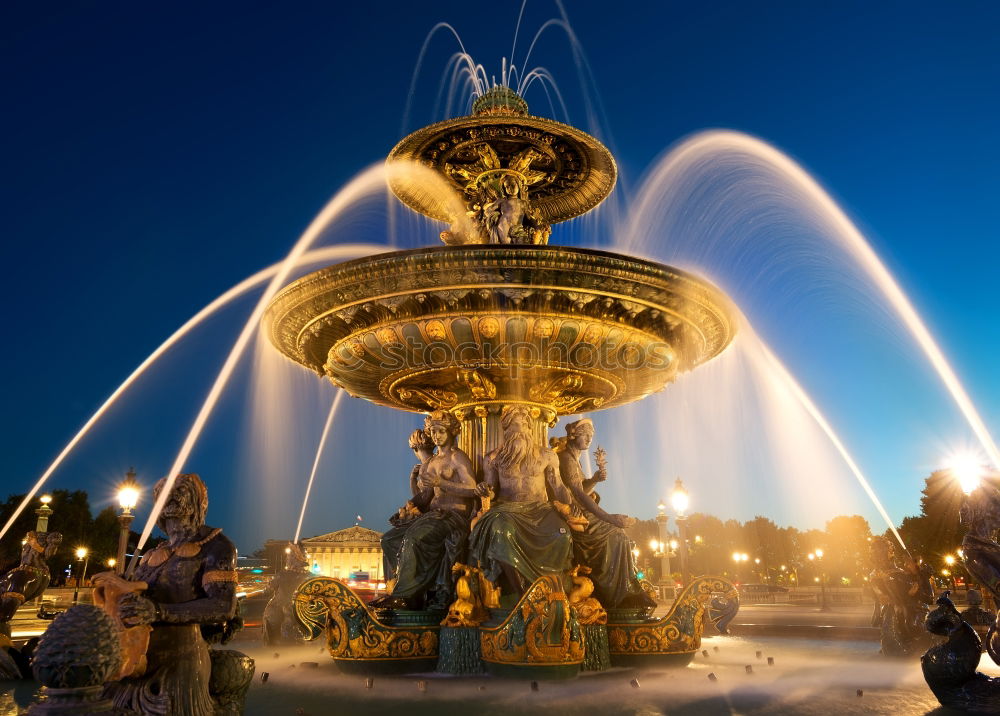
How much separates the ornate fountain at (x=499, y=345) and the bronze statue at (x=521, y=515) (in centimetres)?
6

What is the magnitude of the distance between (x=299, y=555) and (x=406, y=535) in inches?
130

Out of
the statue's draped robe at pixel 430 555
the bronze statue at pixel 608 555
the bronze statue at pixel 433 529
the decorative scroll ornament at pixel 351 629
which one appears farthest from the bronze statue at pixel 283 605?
the bronze statue at pixel 608 555

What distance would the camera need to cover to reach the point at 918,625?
8.61m

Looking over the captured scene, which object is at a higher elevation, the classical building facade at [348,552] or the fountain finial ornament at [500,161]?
the fountain finial ornament at [500,161]

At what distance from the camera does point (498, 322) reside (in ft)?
26.3

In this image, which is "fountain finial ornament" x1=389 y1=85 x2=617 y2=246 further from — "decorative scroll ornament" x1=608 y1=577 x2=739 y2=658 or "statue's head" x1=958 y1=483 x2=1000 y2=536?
"statue's head" x1=958 y1=483 x2=1000 y2=536

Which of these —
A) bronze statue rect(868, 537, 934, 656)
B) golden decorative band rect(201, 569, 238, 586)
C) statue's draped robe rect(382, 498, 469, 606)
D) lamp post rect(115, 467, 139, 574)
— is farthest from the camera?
lamp post rect(115, 467, 139, 574)

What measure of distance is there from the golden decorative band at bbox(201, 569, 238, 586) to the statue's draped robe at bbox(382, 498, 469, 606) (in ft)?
14.8

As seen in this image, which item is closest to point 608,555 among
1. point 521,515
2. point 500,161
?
point 521,515

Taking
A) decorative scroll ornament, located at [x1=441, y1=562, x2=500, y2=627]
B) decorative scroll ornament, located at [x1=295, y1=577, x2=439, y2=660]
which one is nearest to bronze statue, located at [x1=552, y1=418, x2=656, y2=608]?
decorative scroll ornament, located at [x1=441, y1=562, x2=500, y2=627]

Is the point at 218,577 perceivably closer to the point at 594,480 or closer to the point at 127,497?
the point at 594,480

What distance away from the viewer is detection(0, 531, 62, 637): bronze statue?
8.35 meters

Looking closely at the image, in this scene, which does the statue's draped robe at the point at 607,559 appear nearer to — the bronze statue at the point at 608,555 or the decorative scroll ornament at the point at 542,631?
the bronze statue at the point at 608,555

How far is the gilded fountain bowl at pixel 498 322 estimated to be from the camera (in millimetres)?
7457
